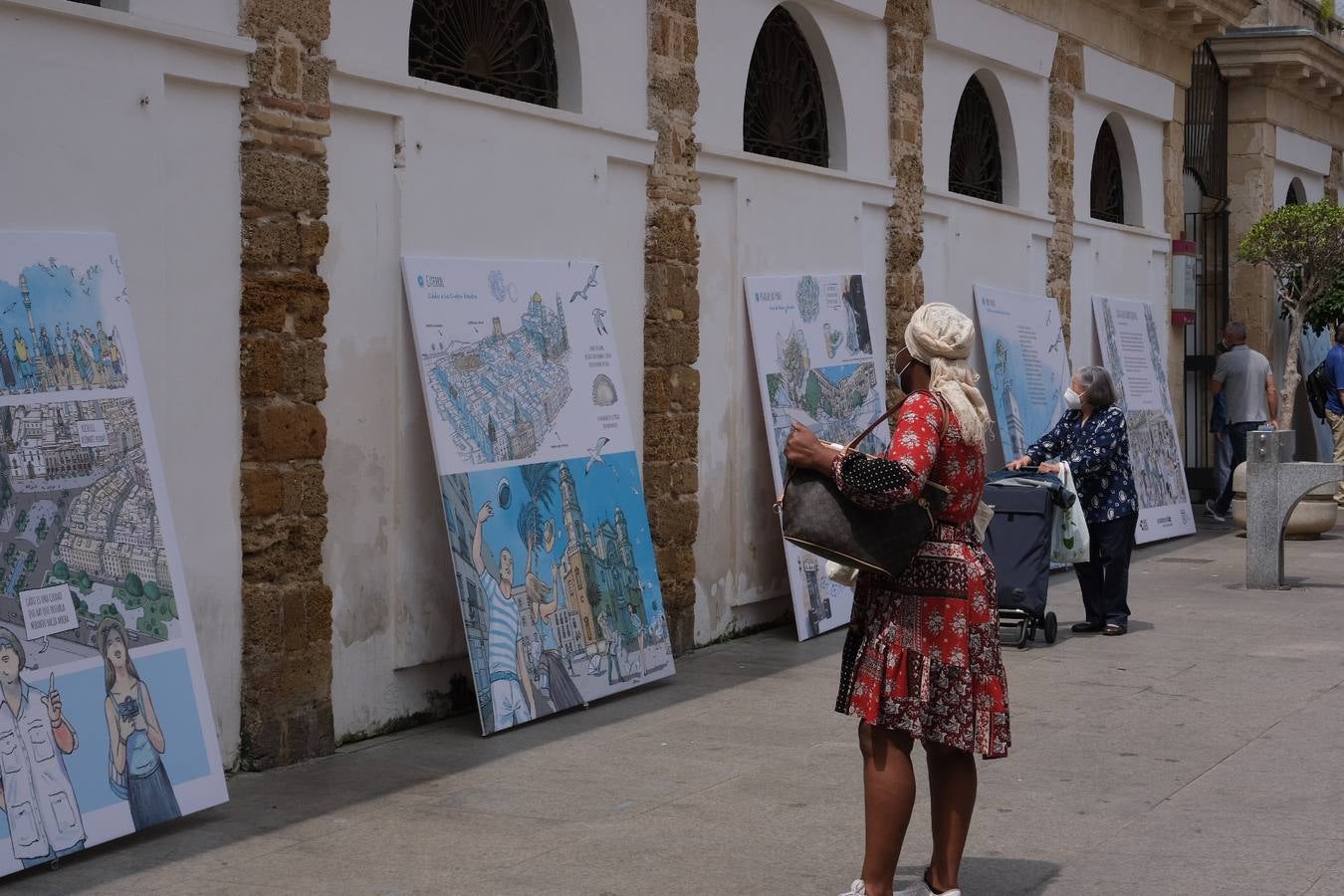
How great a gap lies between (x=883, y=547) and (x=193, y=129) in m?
3.28

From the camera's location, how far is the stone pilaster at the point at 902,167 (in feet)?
39.5

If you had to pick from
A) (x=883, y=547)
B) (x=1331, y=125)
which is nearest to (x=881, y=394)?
(x=883, y=547)

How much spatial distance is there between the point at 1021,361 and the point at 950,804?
30.3 ft

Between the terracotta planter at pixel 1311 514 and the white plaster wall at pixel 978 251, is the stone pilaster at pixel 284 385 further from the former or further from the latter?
the terracotta planter at pixel 1311 514

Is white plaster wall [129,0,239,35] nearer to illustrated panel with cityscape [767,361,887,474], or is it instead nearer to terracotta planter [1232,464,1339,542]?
illustrated panel with cityscape [767,361,887,474]

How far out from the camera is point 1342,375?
717 inches

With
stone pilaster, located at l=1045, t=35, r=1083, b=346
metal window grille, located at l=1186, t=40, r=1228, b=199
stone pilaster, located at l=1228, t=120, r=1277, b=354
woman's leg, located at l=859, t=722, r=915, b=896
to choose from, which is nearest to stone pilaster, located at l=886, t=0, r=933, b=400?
stone pilaster, located at l=1045, t=35, r=1083, b=346

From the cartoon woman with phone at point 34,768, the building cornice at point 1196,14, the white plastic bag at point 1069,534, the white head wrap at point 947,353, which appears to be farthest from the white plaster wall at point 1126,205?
the cartoon woman with phone at point 34,768

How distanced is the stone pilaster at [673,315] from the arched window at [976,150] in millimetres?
4175

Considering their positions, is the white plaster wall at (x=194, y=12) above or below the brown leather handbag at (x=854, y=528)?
above

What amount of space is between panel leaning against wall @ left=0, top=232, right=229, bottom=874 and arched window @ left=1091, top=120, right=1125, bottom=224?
12.3 m

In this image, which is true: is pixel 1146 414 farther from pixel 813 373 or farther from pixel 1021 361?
pixel 813 373

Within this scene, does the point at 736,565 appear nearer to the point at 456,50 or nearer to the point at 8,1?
the point at 456,50

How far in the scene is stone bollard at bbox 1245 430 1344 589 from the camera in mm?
12273
